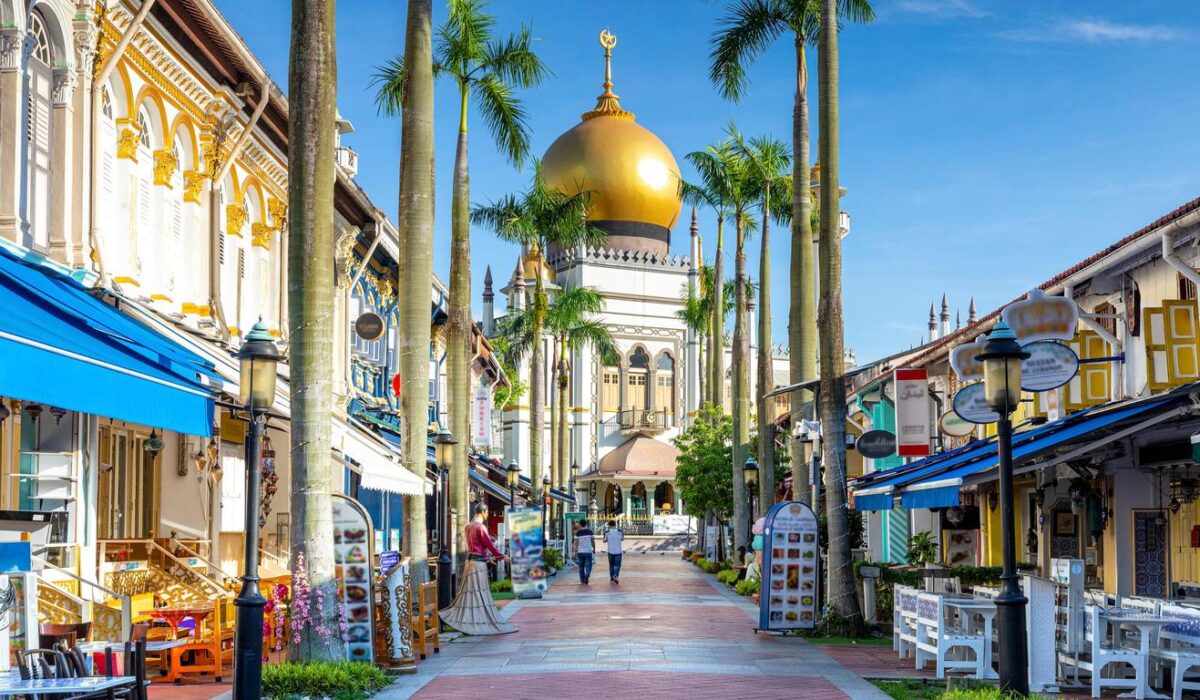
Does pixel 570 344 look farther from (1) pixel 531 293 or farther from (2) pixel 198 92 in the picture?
(2) pixel 198 92

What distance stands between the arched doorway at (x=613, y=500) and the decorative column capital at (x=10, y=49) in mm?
65016

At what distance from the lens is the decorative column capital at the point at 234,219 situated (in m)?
23.1

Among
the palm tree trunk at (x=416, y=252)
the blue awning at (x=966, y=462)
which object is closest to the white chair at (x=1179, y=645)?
the blue awning at (x=966, y=462)

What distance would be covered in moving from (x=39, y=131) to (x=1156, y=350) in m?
13.2

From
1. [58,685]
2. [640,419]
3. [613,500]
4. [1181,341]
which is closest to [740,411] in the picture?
[1181,341]

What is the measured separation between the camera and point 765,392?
32.3 meters

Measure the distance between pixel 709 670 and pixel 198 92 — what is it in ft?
36.1

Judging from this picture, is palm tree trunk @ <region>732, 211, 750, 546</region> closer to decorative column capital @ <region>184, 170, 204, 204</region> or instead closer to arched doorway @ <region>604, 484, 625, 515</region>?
decorative column capital @ <region>184, 170, 204, 204</region>

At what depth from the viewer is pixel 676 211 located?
7844 centimetres

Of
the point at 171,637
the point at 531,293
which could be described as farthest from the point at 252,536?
the point at 531,293

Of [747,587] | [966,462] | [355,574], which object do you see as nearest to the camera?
[355,574]

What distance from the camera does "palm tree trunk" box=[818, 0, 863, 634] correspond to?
68.2 ft

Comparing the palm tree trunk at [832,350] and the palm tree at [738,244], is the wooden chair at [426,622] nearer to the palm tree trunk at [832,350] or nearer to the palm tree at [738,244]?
the palm tree trunk at [832,350]

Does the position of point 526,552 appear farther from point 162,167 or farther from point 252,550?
point 252,550
